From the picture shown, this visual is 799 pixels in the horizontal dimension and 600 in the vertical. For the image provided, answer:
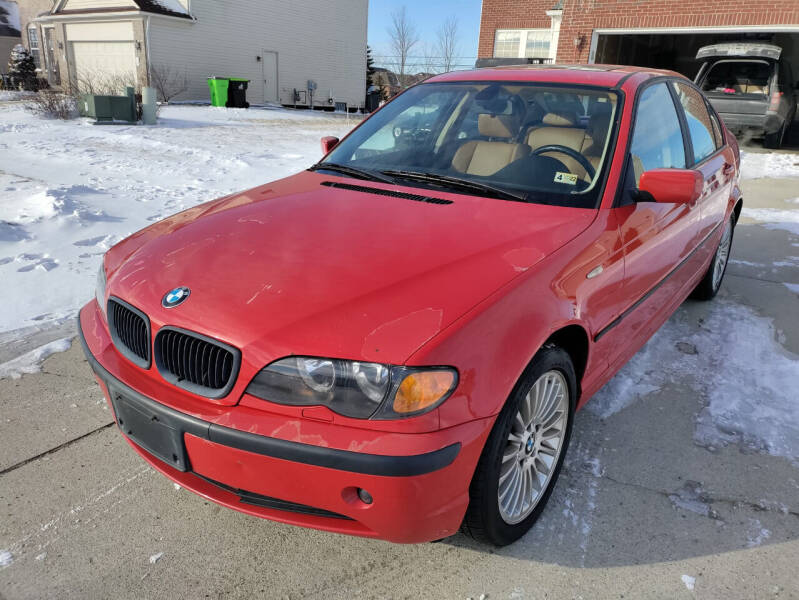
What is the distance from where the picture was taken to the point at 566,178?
271 centimetres

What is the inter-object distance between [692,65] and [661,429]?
2229 cm

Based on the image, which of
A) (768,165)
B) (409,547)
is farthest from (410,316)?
(768,165)

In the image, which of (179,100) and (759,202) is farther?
(179,100)

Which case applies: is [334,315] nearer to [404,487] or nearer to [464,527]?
[404,487]

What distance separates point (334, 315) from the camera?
6.03 ft

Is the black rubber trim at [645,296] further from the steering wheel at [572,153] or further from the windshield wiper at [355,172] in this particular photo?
the windshield wiper at [355,172]

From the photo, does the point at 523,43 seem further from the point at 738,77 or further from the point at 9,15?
the point at 9,15

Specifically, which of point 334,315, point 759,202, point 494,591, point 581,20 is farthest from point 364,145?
point 581,20

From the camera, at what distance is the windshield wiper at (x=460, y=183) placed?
264 cm

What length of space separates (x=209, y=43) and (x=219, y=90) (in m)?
3.52

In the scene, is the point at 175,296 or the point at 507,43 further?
the point at 507,43

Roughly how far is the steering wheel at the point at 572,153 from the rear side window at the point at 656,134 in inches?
8.5

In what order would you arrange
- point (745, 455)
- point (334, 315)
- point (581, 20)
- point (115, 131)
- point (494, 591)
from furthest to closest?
point (581, 20) < point (115, 131) < point (745, 455) < point (494, 591) < point (334, 315)

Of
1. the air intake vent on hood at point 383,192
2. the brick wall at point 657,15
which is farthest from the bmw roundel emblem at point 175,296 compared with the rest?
the brick wall at point 657,15
